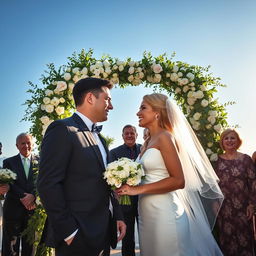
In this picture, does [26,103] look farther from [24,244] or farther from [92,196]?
[92,196]

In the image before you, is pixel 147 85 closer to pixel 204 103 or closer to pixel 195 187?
pixel 204 103

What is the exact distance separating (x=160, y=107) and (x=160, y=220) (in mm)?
1546

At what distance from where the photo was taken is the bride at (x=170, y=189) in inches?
144

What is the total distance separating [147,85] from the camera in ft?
21.9

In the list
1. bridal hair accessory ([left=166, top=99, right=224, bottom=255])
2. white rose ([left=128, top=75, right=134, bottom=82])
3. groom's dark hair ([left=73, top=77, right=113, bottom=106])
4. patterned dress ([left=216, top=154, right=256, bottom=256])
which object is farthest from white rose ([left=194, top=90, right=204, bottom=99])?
groom's dark hair ([left=73, top=77, right=113, bottom=106])

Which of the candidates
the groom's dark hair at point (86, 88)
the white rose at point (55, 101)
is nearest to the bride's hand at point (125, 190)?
the groom's dark hair at point (86, 88)

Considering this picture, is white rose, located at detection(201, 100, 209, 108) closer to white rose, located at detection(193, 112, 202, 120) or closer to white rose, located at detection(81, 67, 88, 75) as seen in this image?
white rose, located at detection(193, 112, 202, 120)

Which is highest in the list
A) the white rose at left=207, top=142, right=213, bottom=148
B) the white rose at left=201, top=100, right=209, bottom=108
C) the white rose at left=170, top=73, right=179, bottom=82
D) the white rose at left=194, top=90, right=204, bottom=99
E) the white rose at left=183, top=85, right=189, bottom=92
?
the white rose at left=170, top=73, right=179, bottom=82

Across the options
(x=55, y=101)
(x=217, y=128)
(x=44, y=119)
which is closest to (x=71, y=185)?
(x=44, y=119)

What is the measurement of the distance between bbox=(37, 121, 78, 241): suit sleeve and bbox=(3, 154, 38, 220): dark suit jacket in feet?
10.3

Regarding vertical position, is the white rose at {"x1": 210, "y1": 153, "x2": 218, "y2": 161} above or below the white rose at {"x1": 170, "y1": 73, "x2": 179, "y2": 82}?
below

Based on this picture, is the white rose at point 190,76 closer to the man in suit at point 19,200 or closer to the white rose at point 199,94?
the white rose at point 199,94

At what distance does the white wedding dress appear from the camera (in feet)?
12.0

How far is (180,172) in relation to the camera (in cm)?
366
